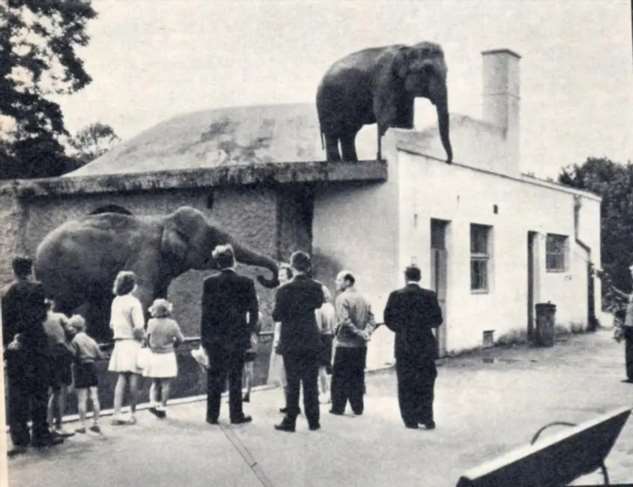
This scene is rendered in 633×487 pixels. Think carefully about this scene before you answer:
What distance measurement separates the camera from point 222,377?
6414 millimetres

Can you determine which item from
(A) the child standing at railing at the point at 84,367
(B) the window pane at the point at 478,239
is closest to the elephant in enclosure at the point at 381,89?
(B) the window pane at the point at 478,239

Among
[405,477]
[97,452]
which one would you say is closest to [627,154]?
[405,477]

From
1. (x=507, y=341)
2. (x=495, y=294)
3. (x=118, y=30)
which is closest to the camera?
(x=118, y=30)

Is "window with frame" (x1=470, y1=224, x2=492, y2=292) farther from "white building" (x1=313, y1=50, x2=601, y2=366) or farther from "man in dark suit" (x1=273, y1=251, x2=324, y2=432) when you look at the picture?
"man in dark suit" (x1=273, y1=251, x2=324, y2=432)

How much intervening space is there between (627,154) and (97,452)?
10.1 ft

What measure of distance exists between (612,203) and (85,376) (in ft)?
9.95

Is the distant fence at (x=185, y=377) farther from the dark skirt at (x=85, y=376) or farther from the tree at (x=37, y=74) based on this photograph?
the tree at (x=37, y=74)

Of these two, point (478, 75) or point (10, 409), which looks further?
point (478, 75)

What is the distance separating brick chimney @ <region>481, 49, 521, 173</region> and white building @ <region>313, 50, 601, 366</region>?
2cm

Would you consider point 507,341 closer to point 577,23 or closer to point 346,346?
point 346,346

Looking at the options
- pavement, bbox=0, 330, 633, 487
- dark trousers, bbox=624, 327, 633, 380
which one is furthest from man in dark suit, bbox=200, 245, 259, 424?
dark trousers, bbox=624, 327, 633, 380

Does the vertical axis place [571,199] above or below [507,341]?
above

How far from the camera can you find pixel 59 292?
5.96 m

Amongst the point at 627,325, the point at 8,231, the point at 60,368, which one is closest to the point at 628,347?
the point at 627,325
